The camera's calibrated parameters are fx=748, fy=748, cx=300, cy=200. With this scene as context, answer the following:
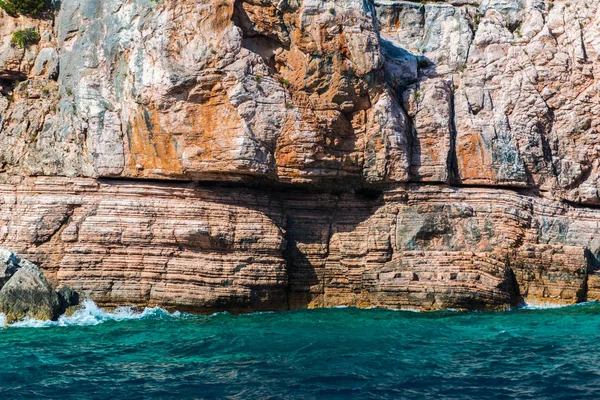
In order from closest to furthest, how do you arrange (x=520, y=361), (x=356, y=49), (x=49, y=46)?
(x=520, y=361)
(x=356, y=49)
(x=49, y=46)

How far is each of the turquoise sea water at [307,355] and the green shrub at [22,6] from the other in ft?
31.5

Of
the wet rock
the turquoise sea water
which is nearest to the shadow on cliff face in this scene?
the turquoise sea water

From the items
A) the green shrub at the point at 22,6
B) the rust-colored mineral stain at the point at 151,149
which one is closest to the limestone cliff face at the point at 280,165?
the rust-colored mineral stain at the point at 151,149

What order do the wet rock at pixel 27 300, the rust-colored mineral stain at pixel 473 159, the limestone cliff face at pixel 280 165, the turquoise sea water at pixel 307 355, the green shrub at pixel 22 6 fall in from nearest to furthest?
the turquoise sea water at pixel 307 355 < the wet rock at pixel 27 300 < the limestone cliff face at pixel 280 165 < the rust-colored mineral stain at pixel 473 159 < the green shrub at pixel 22 6

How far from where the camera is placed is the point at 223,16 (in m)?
19.0

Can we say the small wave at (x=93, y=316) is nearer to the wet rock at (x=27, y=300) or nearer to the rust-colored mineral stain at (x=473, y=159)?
the wet rock at (x=27, y=300)

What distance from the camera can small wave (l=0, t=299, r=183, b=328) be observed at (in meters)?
17.1

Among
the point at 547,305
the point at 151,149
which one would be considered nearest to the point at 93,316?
the point at 151,149

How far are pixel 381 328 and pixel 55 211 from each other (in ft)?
28.5

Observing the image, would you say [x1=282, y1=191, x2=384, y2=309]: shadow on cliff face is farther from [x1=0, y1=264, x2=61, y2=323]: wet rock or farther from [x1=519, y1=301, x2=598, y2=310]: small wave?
[x1=0, y1=264, x2=61, y2=323]: wet rock

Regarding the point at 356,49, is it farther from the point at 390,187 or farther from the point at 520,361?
the point at 520,361

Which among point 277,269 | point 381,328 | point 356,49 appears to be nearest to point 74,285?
point 277,269

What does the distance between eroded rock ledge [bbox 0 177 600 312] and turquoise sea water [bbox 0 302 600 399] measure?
71 cm

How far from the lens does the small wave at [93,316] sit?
56.1 feet
